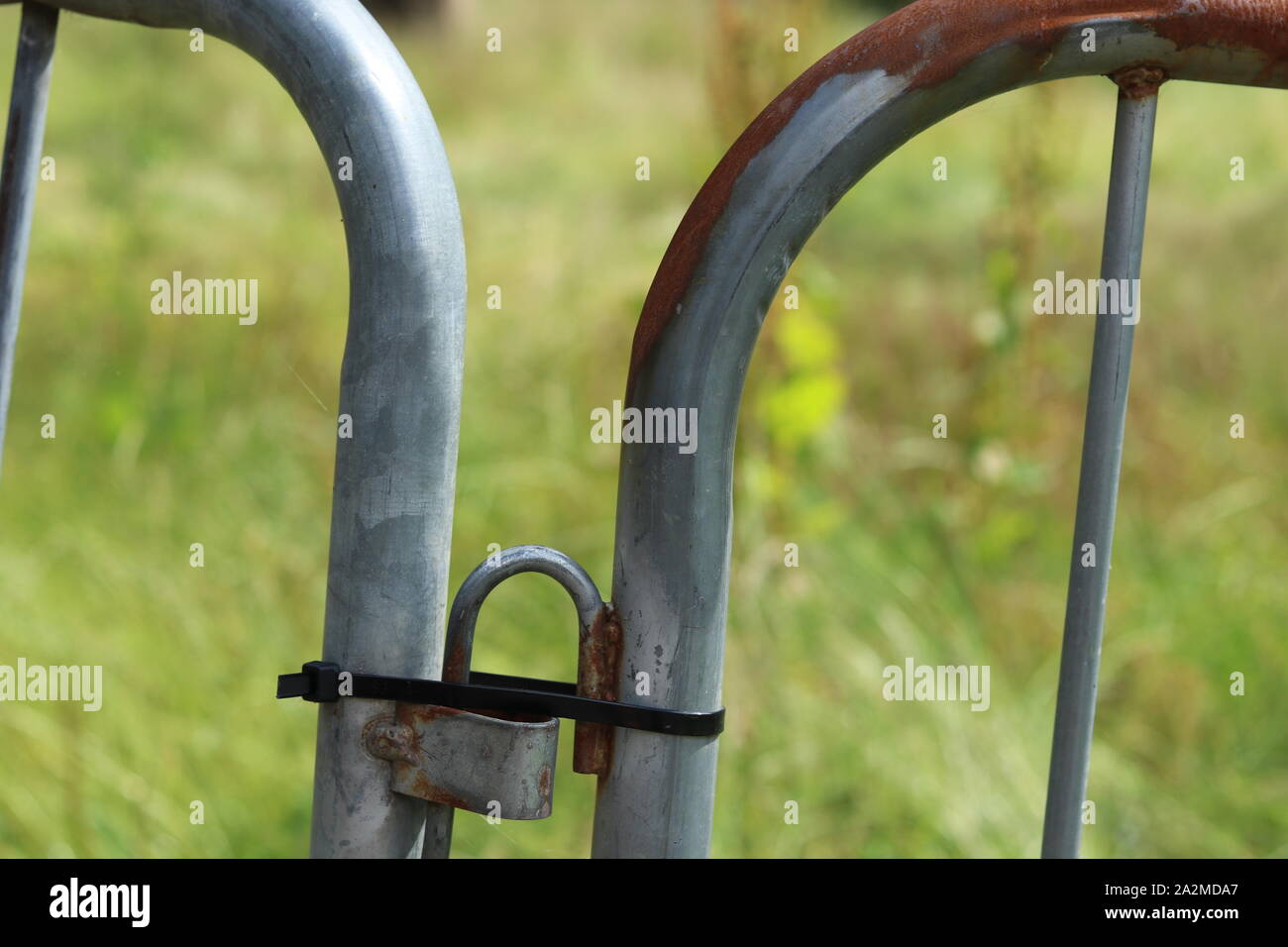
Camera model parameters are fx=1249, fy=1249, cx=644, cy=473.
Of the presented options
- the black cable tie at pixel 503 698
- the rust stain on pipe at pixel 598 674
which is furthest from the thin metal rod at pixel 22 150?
the rust stain on pipe at pixel 598 674

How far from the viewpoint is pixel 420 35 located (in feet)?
22.4

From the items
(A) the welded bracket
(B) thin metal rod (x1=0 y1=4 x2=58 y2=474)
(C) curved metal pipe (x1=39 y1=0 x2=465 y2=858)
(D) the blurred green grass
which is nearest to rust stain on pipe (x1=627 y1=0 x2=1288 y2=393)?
(C) curved metal pipe (x1=39 y1=0 x2=465 y2=858)

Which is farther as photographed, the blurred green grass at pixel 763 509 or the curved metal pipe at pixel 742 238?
the blurred green grass at pixel 763 509

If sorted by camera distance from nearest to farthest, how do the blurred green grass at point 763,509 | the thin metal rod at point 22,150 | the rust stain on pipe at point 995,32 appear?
the rust stain on pipe at point 995,32, the thin metal rod at point 22,150, the blurred green grass at point 763,509

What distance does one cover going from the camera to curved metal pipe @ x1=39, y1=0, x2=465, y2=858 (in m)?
0.62

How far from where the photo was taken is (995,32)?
1.90 feet

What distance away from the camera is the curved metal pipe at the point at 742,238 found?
0.58m

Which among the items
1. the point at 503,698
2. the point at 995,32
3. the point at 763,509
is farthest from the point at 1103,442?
the point at 763,509

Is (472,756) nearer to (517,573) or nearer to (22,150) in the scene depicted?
(517,573)

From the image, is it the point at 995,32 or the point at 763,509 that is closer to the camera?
the point at 995,32

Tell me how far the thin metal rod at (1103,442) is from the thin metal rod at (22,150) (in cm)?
65

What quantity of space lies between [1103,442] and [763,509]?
1839 mm

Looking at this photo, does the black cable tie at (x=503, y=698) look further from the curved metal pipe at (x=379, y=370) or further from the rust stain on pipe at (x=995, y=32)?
the rust stain on pipe at (x=995, y=32)

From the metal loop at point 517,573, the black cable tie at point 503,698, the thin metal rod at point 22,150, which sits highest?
the thin metal rod at point 22,150
